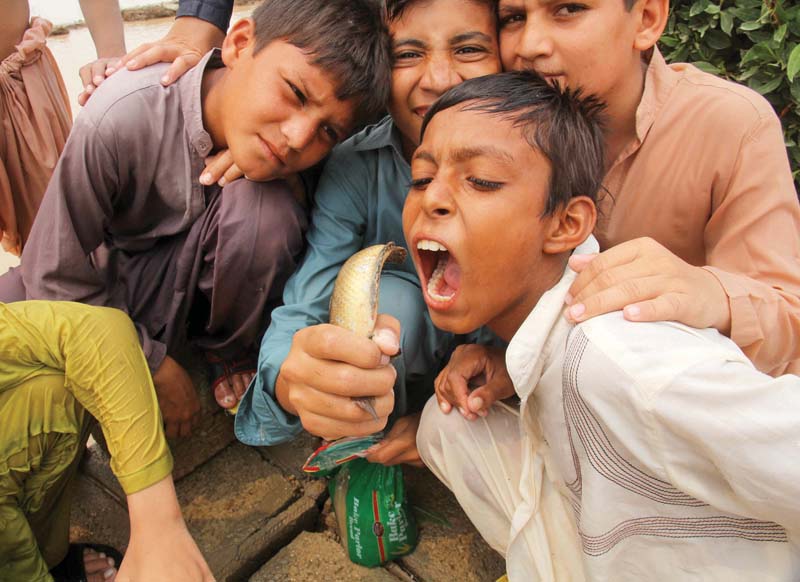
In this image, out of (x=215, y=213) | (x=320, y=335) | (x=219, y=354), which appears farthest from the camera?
(x=219, y=354)

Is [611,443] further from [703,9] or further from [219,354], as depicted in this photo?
[703,9]

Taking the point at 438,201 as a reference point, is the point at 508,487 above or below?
below

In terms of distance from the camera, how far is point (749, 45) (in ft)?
8.89

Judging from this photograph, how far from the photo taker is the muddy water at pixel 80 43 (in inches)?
307

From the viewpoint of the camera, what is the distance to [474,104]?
5.43 ft

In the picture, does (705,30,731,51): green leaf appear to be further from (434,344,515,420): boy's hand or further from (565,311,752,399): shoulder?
(565,311,752,399): shoulder

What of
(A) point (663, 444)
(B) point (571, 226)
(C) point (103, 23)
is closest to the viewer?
(A) point (663, 444)

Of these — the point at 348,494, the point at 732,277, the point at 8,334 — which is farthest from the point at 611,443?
the point at 8,334

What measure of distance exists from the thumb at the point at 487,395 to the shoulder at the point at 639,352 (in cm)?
46

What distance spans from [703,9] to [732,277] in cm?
159

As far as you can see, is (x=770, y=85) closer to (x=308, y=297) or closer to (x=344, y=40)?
(x=344, y=40)

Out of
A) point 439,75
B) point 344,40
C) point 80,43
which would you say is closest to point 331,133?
point 344,40

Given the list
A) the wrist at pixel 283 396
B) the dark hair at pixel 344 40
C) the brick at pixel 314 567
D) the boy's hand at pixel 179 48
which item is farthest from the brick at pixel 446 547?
the boy's hand at pixel 179 48

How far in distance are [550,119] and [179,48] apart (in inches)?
63.0
